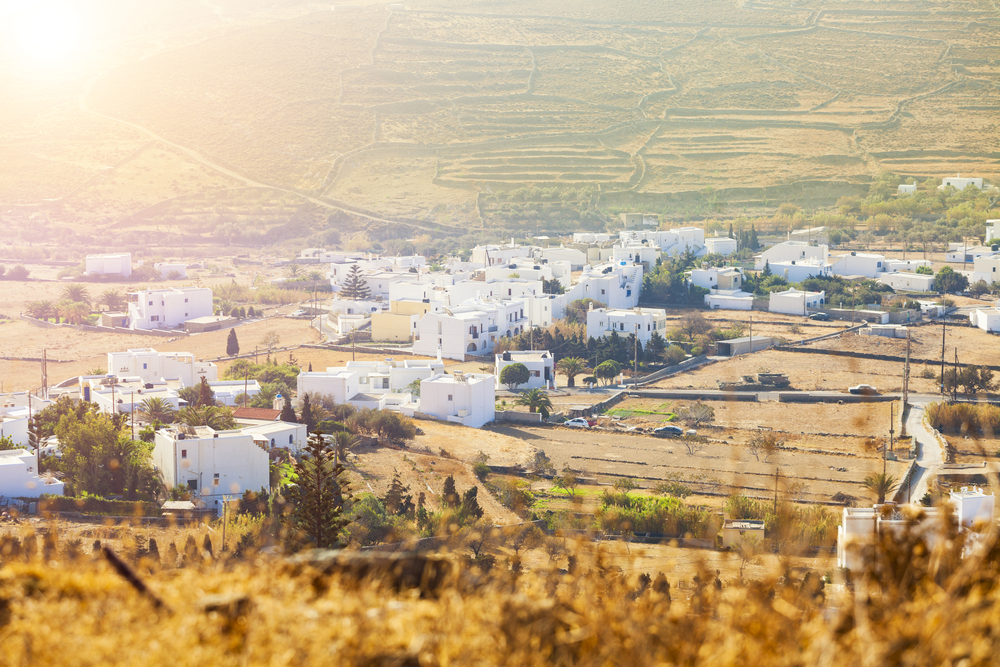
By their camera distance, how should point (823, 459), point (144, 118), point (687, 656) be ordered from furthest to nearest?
point (144, 118), point (823, 459), point (687, 656)

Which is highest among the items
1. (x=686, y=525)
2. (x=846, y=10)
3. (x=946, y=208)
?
(x=846, y=10)

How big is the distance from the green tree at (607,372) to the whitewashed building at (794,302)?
27.7 feet

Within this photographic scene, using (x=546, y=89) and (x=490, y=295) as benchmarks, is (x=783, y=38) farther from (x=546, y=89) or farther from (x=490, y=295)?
(x=490, y=295)

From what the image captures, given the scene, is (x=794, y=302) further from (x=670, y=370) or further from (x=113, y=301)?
(x=113, y=301)

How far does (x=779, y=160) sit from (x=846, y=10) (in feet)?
85.4

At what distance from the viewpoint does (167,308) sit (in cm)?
2570

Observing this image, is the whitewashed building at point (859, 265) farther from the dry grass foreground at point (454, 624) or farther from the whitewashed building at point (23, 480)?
the dry grass foreground at point (454, 624)

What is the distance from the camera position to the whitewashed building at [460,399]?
1641 centimetres

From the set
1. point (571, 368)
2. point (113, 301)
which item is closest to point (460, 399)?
point (571, 368)

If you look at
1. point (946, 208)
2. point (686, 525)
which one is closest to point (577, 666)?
point (686, 525)

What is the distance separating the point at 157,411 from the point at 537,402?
6.03m

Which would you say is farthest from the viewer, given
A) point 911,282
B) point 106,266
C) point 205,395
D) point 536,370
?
point 106,266

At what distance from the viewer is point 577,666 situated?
2594 mm

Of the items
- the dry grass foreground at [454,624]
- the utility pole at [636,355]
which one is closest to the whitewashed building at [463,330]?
the utility pole at [636,355]
